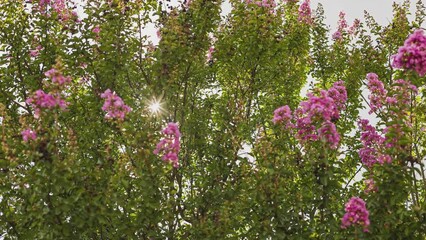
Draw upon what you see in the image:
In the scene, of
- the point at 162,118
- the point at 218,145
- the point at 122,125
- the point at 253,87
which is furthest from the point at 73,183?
the point at 253,87

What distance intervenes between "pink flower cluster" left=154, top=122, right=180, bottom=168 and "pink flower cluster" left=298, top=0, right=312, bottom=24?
7.02m

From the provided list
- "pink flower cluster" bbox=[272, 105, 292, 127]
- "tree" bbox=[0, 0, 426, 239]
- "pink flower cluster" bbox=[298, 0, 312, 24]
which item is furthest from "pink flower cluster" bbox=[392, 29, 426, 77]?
"pink flower cluster" bbox=[298, 0, 312, 24]

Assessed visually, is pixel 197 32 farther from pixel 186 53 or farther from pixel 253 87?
pixel 253 87

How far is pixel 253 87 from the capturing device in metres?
10.5

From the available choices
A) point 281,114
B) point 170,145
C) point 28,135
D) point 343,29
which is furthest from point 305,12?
point 28,135

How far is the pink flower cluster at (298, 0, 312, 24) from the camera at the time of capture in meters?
12.9

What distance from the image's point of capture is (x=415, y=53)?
21.3 ft

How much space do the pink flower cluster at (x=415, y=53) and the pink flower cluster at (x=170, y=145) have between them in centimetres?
290

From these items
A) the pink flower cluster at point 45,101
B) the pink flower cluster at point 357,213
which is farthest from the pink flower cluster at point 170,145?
the pink flower cluster at point 357,213

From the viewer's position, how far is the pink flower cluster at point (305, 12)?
12852 mm

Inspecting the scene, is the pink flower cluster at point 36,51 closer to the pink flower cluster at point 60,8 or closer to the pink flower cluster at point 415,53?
the pink flower cluster at point 60,8

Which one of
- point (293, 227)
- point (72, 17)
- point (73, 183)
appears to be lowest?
point (293, 227)

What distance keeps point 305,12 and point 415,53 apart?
22.7ft

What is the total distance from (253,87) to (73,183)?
4773 millimetres
